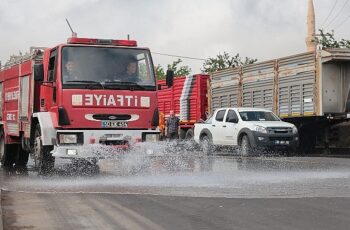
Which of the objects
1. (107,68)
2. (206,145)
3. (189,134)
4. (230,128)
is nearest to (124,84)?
(107,68)

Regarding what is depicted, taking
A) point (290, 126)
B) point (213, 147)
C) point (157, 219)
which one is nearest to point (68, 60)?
point (157, 219)

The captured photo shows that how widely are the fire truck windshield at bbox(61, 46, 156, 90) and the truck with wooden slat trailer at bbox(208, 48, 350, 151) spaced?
27.9 feet

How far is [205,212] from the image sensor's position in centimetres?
734

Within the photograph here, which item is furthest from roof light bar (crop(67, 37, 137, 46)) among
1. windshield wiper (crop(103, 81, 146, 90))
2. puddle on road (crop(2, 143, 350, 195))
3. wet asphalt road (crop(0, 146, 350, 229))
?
wet asphalt road (crop(0, 146, 350, 229))

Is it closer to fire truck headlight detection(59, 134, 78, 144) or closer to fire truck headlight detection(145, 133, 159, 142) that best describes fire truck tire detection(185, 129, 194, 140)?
fire truck headlight detection(145, 133, 159, 142)

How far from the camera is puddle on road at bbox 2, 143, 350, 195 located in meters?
9.70

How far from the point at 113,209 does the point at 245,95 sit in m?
16.0

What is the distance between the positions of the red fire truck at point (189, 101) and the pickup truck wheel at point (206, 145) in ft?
9.13

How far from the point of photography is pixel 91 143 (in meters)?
11.3

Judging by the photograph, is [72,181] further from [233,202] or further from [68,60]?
[233,202]

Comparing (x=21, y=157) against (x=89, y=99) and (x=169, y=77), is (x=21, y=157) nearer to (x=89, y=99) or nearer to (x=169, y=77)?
(x=89, y=99)

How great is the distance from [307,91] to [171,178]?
374 inches

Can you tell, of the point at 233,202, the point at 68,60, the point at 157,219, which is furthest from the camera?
the point at 68,60

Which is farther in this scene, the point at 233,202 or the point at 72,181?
the point at 72,181
